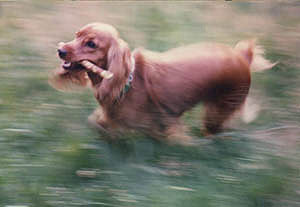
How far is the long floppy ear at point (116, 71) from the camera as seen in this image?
3678mm

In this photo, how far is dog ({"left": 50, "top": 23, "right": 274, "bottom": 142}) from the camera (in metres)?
3.69

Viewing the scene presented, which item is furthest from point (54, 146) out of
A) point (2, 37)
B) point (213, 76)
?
point (2, 37)

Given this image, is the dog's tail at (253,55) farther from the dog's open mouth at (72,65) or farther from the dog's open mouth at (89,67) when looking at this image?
the dog's open mouth at (72,65)

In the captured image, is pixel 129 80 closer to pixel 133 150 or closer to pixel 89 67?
pixel 89 67

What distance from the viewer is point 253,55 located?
426cm

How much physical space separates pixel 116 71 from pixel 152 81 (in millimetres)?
335

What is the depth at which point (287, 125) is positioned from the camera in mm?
3975

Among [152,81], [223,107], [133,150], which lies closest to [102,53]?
[152,81]

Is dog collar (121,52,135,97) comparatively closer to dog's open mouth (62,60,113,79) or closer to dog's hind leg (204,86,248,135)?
dog's open mouth (62,60,113,79)

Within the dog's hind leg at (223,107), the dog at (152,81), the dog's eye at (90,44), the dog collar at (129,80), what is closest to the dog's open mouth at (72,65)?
the dog at (152,81)

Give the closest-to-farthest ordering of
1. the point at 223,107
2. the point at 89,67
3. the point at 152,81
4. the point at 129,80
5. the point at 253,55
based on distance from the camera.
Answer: the point at 89,67 → the point at 129,80 → the point at 152,81 → the point at 223,107 → the point at 253,55

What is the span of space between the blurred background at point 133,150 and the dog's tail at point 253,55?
0.76ft

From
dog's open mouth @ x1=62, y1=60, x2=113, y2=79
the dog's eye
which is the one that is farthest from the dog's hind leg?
the dog's eye

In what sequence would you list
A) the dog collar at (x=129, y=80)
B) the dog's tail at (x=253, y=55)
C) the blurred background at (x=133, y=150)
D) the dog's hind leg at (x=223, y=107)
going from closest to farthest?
the blurred background at (x=133, y=150)
the dog collar at (x=129, y=80)
the dog's hind leg at (x=223, y=107)
the dog's tail at (x=253, y=55)
